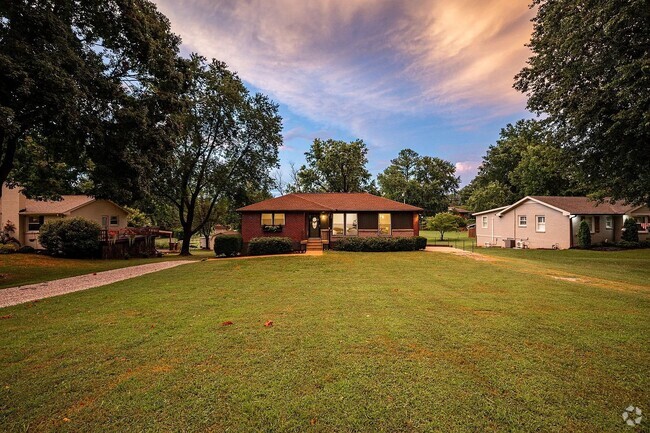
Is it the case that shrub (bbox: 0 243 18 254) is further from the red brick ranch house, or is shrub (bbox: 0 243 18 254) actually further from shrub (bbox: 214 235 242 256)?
the red brick ranch house

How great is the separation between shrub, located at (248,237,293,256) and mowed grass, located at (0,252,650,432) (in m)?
11.3

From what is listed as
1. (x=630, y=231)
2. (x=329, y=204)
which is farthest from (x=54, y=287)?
(x=630, y=231)

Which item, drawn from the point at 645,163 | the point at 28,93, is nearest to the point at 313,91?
the point at 28,93

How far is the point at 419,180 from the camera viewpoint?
197 feet

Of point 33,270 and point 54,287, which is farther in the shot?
point 33,270

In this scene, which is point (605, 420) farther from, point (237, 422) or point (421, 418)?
point (237, 422)

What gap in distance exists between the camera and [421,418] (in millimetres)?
2699

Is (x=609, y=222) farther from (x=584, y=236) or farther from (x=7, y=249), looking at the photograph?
(x=7, y=249)

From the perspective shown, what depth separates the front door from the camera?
917 inches

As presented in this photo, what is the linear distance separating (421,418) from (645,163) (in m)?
17.3

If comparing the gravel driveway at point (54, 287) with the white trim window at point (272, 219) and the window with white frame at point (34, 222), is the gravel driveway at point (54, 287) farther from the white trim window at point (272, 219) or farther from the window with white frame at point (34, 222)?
the window with white frame at point (34, 222)

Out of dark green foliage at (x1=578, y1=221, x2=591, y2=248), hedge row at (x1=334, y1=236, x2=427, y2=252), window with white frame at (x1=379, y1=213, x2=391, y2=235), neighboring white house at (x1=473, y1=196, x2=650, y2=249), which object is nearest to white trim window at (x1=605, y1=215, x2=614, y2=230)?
neighboring white house at (x1=473, y1=196, x2=650, y2=249)

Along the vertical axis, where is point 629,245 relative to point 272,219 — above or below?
below

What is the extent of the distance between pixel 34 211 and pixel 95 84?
733 inches
